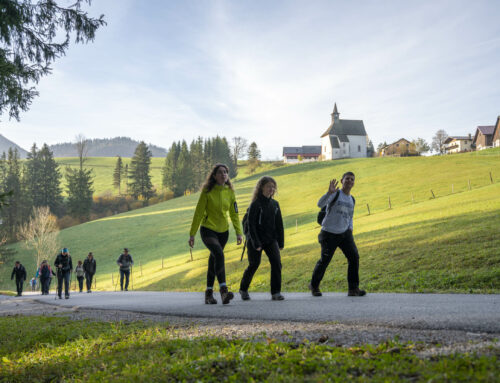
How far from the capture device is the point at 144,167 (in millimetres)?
90438

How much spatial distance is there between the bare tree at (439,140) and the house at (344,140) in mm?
36413

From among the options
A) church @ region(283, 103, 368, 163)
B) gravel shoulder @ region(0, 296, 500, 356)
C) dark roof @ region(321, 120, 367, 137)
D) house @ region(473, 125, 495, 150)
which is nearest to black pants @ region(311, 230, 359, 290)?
gravel shoulder @ region(0, 296, 500, 356)

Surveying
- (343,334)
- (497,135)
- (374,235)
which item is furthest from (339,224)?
(497,135)

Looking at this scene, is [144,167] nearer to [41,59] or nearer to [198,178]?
[198,178]

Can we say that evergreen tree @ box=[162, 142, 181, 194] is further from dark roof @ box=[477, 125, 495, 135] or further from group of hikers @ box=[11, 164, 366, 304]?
group of hikers @ box=[11, 164, 366, 304]

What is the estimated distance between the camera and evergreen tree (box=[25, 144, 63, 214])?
248 ft

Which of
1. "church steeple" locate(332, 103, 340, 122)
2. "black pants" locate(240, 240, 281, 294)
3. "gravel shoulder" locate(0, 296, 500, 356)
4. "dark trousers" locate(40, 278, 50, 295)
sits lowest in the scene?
"dark trousers" locate(40, 278, 50, 295)

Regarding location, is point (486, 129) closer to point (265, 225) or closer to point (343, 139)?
point (343, 139)

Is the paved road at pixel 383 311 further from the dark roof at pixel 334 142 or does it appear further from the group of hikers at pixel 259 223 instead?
the dark roof at pixel 334 142

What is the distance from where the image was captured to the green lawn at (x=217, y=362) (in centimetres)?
279

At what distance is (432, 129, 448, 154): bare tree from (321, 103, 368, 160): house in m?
36.4

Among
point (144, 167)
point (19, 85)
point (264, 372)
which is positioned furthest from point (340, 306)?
point (144, 167)

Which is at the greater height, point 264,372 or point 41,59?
point 41,59

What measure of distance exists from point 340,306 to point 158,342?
314cm
